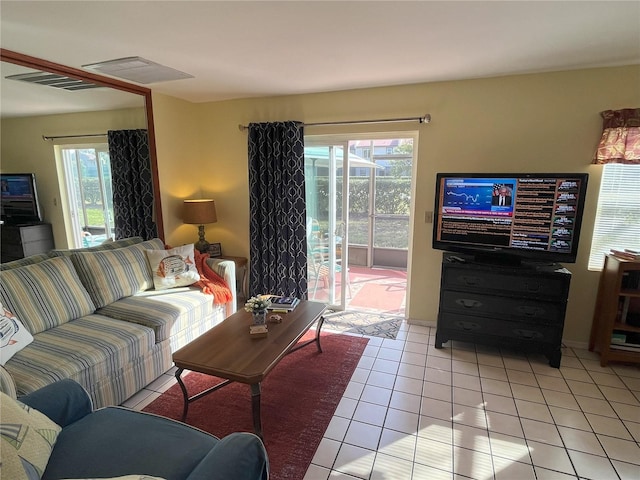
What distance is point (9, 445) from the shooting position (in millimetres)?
1045

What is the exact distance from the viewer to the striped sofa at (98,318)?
72.6 inches

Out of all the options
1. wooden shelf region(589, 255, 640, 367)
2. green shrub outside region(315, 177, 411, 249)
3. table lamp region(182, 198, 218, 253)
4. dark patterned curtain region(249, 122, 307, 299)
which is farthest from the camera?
green shrub outside region(315, 177, 411, 249)

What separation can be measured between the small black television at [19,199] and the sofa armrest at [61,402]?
156cm

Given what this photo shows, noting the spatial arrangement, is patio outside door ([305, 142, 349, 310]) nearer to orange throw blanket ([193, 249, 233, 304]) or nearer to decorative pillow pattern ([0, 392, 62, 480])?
orange throw blanket ([193, 249, 233, 304])

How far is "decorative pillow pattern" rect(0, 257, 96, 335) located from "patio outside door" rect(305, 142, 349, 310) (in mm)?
2173

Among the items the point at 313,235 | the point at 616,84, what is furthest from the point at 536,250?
the point at 313,235

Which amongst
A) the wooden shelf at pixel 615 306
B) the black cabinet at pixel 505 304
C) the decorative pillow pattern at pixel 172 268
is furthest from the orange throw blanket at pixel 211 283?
the wooden shelf at pixel 615 306

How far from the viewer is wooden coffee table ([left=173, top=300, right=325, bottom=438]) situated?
177cm

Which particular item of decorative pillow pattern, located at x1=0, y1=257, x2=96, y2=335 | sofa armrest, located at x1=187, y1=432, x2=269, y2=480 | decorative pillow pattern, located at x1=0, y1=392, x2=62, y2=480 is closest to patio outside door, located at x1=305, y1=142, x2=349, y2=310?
decorative pillow pattern, located at x1=0, y1=257, x2=96, y2=335

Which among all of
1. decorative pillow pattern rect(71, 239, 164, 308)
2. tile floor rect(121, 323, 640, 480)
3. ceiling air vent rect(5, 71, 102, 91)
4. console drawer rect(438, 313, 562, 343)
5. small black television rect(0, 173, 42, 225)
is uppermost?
ceiling air vent rect(5, 71, 102, 91)

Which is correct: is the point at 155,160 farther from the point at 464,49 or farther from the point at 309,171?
the point at 464,49

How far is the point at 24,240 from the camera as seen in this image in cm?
242

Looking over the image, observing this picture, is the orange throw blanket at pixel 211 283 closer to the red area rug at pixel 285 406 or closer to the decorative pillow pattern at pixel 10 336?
the red area rug at pixel 285 406

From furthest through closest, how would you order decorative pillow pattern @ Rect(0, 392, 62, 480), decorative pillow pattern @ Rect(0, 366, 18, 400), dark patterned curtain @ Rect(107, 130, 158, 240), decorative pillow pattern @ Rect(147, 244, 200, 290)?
1. dark patterned curtain @ Rect(107, 130, 158, 240)
2. decorative pillow pattern @ Rect(147, 244, 200, 290)
3. decorative pillow pattern @ Rect(0, 366, 18, 400)
4. decorative pillow pattern @ Rect(0, 392, 62, 480)
